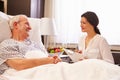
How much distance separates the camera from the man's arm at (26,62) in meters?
1.87

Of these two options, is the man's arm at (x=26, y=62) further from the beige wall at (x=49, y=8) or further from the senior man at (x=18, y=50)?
the beige wall at (x=49, y=8)

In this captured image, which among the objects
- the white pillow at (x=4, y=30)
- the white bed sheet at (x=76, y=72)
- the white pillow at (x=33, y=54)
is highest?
the white pillow at (x=4, y=30)

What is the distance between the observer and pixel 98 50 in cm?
249

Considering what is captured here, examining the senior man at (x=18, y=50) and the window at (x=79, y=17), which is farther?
the window at (x=79, y=17)

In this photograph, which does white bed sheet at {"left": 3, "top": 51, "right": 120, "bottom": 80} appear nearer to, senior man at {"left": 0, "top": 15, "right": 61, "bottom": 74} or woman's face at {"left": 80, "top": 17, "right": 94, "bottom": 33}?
senior man at {"left": 0, "top": 15, "right": 61, "bottom": 74}

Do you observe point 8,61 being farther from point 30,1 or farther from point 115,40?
point 115,40

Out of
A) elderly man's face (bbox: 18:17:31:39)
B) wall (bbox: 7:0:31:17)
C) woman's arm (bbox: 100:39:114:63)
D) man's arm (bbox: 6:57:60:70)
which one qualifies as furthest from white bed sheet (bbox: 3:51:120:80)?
wall (bbox: 7:0:31:17)

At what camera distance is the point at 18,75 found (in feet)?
5.62

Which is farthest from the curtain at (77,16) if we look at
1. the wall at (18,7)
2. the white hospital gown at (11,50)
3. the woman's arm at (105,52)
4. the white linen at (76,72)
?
the white linen at (76,72)

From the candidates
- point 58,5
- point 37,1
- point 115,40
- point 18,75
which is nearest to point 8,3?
point 37,1

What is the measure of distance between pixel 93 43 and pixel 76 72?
1.00m

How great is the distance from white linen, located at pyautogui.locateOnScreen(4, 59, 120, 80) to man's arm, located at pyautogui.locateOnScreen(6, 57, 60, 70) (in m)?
0.15

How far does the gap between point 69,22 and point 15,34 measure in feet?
5.50

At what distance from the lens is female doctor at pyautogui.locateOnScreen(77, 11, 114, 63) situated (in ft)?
7.96
